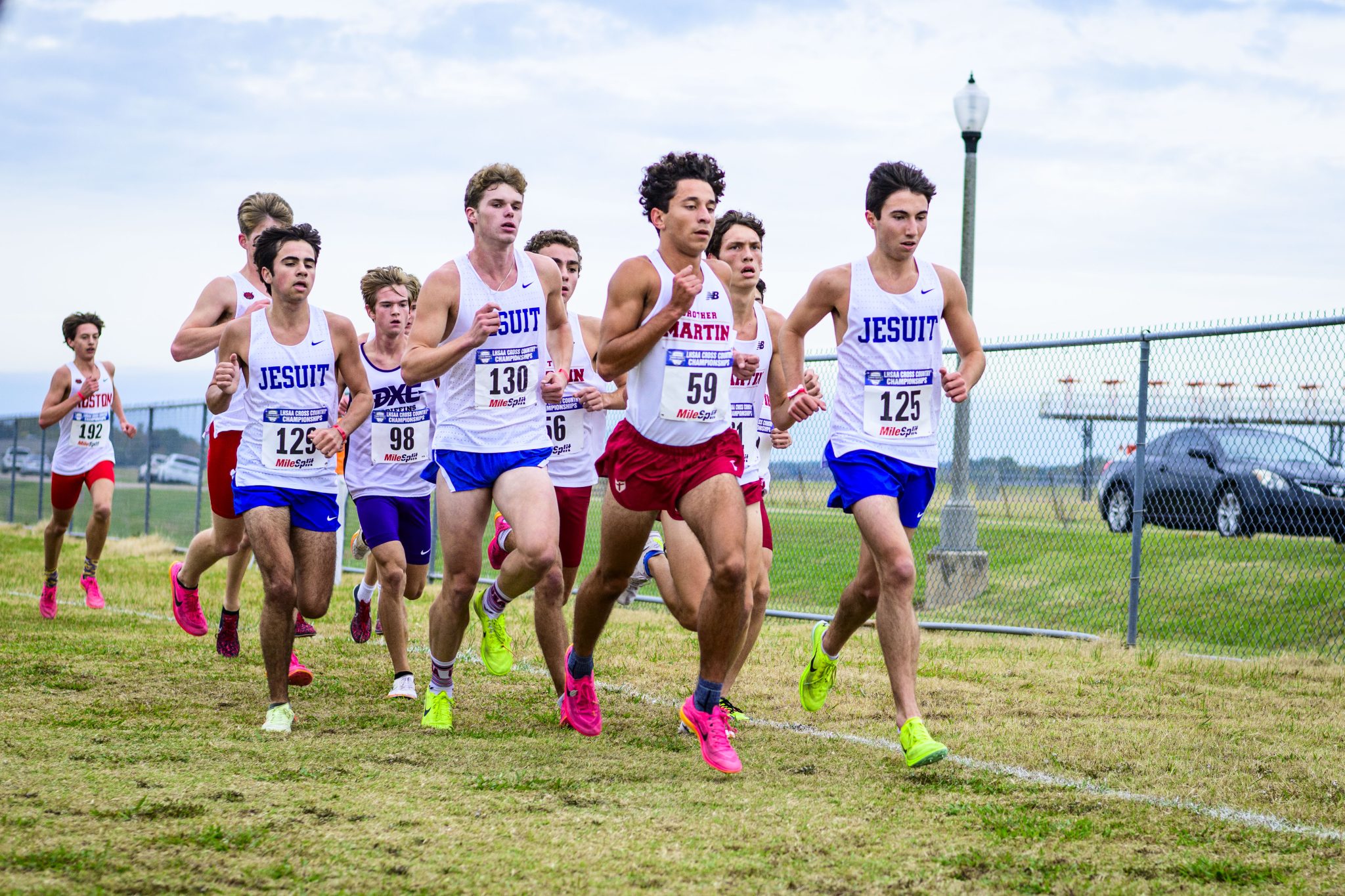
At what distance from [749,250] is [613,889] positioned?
12.2 feet

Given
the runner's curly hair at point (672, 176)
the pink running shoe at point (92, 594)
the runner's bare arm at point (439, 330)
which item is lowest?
the pink running shoe at point (92, 594)

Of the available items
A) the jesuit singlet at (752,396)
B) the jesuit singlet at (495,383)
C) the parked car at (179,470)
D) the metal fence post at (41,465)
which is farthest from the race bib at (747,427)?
the metal fence post at (41,465)

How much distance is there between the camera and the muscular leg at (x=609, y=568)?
5.54 m

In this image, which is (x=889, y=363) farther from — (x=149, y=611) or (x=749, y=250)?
(x=149, y=611)

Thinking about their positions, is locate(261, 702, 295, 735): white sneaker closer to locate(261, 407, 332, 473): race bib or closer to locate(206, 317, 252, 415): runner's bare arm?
locate(261, 407, 332, 473): race bib

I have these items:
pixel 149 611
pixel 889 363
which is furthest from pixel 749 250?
pixel 149 611

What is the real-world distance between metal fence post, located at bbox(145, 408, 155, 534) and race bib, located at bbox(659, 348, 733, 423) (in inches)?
649

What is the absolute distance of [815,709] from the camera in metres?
6.27

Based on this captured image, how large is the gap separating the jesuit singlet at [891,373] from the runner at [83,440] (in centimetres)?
745

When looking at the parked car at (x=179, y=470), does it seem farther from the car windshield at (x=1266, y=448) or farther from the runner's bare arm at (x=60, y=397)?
the car windshield at (x=1266, y=448)

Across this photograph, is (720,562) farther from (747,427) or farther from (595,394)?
(595,394)

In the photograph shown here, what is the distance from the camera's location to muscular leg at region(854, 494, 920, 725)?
5.36m

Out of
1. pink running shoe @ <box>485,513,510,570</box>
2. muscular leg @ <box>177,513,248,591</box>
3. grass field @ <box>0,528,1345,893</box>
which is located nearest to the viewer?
grass field @ <box>0,528,1345,893</box>

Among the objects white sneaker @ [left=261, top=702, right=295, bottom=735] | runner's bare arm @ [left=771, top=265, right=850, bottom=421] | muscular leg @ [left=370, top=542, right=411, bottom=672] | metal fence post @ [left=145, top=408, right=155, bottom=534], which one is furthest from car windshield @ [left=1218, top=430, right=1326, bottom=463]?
metal fence post @ [left=145, top=408, right=155, bottom=534]
